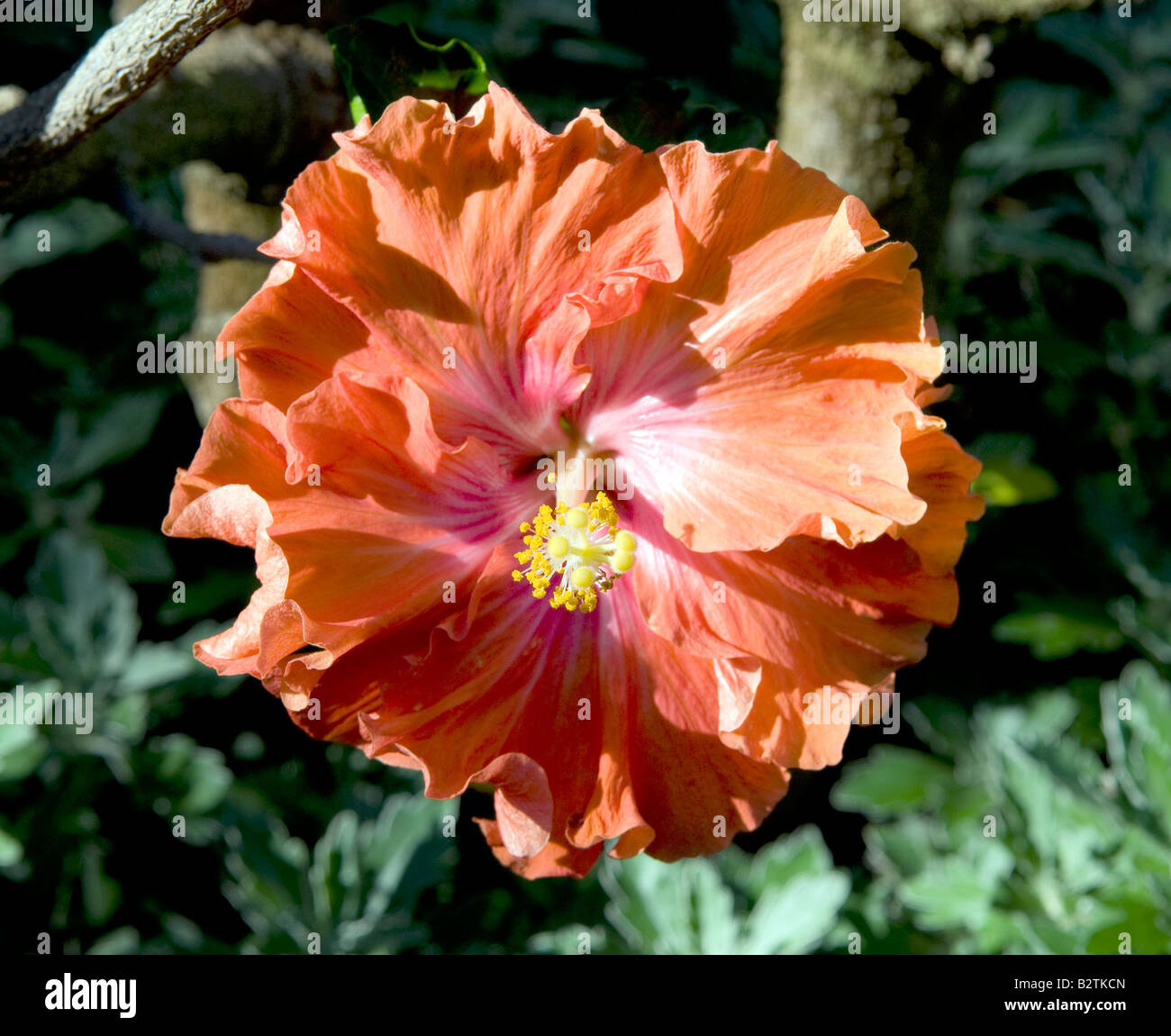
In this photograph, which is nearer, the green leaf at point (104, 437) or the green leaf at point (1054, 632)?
the green leaf at point (104, 437)

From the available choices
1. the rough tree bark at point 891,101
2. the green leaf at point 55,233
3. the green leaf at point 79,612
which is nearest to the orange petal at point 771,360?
the rough tree bark at point 891,101

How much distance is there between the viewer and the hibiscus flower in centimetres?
74

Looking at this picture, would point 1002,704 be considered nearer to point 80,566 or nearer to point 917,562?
point 917,562

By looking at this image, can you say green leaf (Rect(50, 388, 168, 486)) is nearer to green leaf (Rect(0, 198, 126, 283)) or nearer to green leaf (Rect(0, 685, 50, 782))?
green leaf (Rect(0, 198, 126, 283))

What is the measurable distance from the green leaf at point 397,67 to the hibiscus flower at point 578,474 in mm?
192

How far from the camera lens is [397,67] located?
893 mm

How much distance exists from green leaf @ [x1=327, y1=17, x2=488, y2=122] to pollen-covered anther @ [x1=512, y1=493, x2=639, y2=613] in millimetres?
372

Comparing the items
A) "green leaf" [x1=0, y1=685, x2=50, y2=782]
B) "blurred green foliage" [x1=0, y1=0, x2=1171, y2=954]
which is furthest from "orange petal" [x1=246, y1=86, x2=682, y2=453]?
"green leaf" [x1=0, y1=685, x2=50, y2=782]

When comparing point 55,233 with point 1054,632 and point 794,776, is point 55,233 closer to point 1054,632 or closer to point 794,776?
point 794,776

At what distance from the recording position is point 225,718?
2102 millimetres

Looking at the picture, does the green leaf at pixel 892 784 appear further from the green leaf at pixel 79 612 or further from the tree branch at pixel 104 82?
the tree branch at pixel 104 82

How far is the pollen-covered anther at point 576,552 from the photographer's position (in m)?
0.85

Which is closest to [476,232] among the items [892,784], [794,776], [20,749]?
[794,776]

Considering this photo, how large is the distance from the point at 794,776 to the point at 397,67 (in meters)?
1.15
